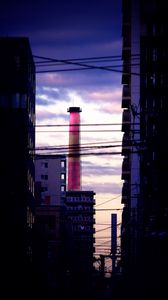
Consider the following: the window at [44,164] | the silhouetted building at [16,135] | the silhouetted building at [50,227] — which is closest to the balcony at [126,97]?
the silhouetted building at [50,227]

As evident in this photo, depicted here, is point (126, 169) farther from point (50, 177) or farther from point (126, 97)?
point (50, 177)

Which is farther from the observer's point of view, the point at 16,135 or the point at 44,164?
the point at 44,164

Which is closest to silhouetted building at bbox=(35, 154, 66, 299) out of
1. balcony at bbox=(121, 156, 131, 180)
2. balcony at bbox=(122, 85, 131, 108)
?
balcony at bbox=(122, 85, 131, 108)

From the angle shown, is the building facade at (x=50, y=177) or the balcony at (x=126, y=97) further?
the building facade at (x=50, y=177)

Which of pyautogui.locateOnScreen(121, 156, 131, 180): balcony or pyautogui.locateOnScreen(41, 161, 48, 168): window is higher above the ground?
pyautogui.locateOnScreen(41, 161, 48, 168): window

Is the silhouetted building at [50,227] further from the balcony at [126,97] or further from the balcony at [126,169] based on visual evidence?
the balcony at [126,169]

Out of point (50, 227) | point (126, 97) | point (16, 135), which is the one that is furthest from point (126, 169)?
point (16, 135)

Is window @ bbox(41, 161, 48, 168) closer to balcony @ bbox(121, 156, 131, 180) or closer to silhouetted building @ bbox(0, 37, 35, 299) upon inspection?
balcony @ bbox(121, 156, 131, 180)

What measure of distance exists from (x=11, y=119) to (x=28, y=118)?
2.88m

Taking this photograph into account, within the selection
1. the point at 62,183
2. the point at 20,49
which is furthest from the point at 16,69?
the point at 62,183

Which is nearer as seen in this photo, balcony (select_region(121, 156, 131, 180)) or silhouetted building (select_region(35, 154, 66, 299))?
silhouetted building (select_region(35, 154, 66, 299))

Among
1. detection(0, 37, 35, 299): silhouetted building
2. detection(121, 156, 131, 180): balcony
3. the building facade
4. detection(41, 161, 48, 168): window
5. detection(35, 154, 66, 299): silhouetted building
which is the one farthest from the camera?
detection(41, 161, 48, 168): window

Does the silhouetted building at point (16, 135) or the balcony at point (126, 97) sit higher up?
the balcony at point (126, 97)

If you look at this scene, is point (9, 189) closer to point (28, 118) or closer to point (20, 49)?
point (28, 118)
